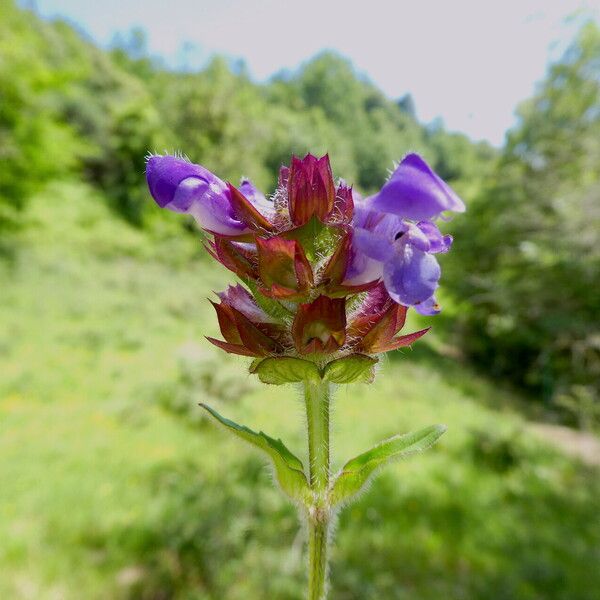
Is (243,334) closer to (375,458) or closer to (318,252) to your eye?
(318,252)

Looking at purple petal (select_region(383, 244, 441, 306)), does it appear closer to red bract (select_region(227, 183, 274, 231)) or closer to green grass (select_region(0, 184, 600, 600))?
red bract (select_region(227, 183, 274, 231))

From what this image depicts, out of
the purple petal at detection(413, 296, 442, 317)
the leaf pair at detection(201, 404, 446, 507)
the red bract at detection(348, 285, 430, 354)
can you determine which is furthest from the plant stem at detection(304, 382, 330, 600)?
the purple petal at detection(413, 296, 442, 317)

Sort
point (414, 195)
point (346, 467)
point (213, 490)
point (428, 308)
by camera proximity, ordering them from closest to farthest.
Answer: point (414, 195), point (428, 308), point (346, 467), point (213, 490)

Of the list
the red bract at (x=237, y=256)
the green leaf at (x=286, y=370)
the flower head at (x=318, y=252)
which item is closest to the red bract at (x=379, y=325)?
the flower head at (x=318, y=252)

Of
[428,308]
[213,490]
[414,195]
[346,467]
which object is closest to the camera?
[414,195]

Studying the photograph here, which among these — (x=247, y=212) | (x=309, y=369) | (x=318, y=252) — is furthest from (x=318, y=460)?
(x=247, y=212)

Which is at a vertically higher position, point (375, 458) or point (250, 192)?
point (250, 192)
